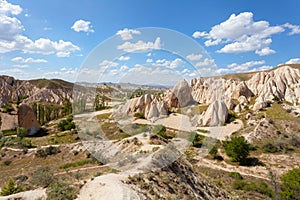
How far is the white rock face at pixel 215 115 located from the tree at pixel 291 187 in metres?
19.6

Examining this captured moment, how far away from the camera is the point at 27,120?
38188 mm

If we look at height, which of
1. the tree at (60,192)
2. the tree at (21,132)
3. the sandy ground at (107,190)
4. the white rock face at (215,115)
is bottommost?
the tree at (21,132)

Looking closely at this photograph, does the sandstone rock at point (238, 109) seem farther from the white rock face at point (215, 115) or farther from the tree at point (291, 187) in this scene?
the tree at point (291, 187)

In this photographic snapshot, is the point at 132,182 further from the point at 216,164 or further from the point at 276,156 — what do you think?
the point at 276,156

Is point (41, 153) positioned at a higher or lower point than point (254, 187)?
lower

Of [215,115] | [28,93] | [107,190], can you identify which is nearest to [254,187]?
[107,190]

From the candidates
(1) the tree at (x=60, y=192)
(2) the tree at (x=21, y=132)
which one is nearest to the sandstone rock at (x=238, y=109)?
(2) the tree at (x=21, y=132)

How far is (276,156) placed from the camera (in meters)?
24.8

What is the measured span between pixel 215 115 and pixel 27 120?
31110mm

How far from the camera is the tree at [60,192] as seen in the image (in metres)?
7.62

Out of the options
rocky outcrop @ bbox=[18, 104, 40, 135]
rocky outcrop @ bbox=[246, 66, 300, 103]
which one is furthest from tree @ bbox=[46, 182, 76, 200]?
rocky outcrop @ bbox=[246, 66, 300, 103]

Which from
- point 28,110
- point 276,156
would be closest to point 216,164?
point 276,156

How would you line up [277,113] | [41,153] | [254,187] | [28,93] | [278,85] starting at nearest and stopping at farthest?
[254,187], [41,153], [277,113], [278,85], [28,93]

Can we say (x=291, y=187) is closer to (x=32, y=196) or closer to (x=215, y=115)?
(x=32, y=196)
